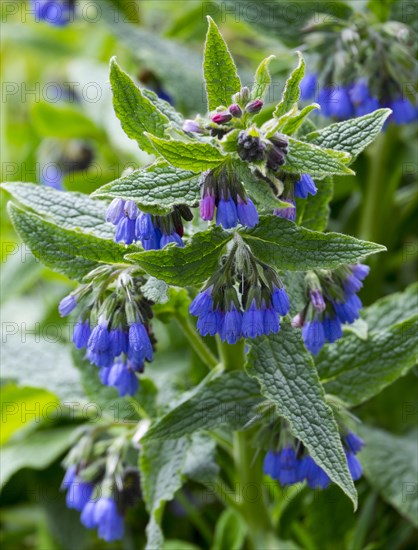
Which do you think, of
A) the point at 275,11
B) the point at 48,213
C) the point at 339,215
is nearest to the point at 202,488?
the point at 339,215

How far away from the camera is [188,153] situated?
0.77 m

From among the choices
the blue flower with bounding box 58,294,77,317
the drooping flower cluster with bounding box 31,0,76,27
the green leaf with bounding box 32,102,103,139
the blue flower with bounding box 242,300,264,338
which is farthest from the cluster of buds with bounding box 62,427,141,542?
the drooping flower cluster with bounding box 31,0,76,27

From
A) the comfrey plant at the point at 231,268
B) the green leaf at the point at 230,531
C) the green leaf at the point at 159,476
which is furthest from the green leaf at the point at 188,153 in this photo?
the green leaf at the point at 230,531

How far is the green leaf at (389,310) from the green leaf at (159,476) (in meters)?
0.31

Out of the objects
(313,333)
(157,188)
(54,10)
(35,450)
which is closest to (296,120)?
(157,188)

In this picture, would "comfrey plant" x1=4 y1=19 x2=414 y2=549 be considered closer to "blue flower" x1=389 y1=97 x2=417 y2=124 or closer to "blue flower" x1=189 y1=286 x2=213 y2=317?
"blue flower" x1=189 y1=286 x2=213 y2=317

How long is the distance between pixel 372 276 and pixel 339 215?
0.24 m

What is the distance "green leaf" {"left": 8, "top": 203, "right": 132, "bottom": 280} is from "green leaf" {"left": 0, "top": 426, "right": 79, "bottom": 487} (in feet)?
1.62

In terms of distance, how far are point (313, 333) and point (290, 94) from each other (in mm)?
278

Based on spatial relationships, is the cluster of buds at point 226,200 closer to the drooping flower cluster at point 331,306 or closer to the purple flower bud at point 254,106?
the purple flower bud at point 254,106

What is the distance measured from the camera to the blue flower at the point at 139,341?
88cm

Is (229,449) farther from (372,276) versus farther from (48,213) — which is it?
(372,276)

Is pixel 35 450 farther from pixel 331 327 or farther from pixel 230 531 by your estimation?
pixel 331 327

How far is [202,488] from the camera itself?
5.12 ft
